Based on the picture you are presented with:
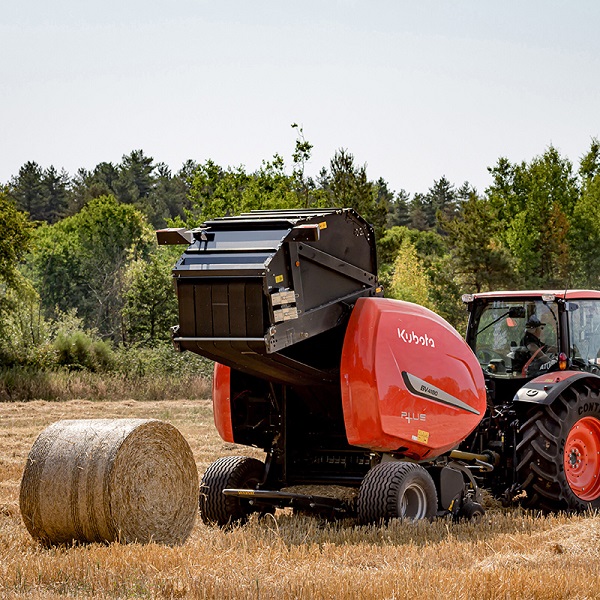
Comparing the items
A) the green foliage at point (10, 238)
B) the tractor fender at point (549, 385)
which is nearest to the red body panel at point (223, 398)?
the tractor fender at point (549, 385)

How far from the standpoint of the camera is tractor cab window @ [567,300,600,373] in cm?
970

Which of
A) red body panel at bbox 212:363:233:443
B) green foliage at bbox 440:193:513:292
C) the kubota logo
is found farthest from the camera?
green foliage at bbox 440:193:513:292

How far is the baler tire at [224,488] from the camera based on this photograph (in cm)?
855

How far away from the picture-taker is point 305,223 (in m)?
7.75

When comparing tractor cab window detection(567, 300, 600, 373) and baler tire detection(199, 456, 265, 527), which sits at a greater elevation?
tractor cab window detection(567, 300, 600, 373)

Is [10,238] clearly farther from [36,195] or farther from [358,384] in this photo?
[36,195]

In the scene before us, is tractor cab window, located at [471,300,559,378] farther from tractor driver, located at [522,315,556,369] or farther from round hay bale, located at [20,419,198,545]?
round hay bale, located at [20,419,198,545]

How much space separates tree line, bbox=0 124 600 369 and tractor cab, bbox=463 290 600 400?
26.5 feet

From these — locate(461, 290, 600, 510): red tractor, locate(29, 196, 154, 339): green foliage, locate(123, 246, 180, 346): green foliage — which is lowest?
locate(461, 290, 600, 510): red tractor

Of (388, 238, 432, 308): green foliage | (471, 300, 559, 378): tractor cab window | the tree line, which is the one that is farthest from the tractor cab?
(388, 238, 432, 308): green foliage

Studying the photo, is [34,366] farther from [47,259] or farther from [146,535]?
[47,259]

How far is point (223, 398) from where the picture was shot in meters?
8.80

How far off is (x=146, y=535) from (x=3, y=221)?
20603 millimetres

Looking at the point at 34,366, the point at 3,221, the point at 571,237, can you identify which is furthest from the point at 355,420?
the point at 571,237
